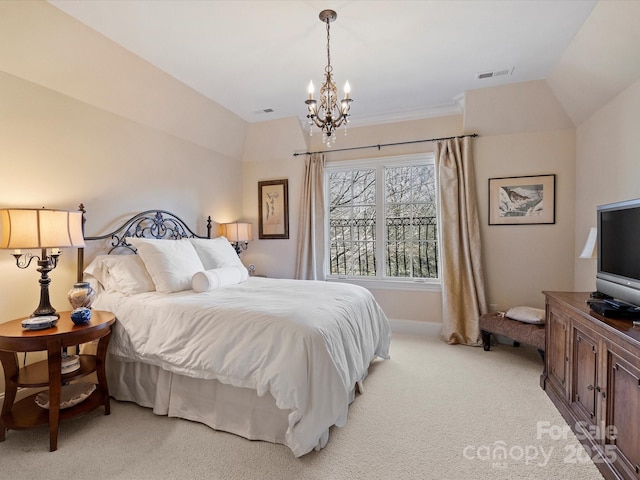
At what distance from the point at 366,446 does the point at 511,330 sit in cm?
207

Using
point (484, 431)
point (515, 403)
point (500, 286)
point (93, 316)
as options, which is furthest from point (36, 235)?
point (500, 286)

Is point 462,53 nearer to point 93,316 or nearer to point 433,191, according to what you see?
point 433,191

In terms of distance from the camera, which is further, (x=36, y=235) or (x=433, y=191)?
(x=433, y=191)

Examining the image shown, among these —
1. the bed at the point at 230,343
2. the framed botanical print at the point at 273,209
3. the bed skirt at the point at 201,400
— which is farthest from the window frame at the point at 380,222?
the bed skirt at the point at 201,400

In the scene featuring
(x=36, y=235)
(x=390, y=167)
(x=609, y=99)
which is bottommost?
(x=36, y=235)

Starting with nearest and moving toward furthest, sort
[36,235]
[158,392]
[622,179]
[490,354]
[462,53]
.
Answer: [36,235], [158,392], [622,179], [462,53], [490,354]

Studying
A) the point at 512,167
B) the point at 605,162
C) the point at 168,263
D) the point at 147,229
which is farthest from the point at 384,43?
the point at 147,229

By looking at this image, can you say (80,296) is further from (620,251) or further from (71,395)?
(620,251)

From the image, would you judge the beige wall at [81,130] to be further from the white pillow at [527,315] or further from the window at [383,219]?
the white pillow at [527,315]

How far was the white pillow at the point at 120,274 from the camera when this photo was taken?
259 cm

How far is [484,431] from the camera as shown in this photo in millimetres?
2061

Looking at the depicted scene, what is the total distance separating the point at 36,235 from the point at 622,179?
4.40 metres

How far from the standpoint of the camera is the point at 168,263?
2.71 m

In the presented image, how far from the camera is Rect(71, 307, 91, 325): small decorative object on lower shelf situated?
208cm
